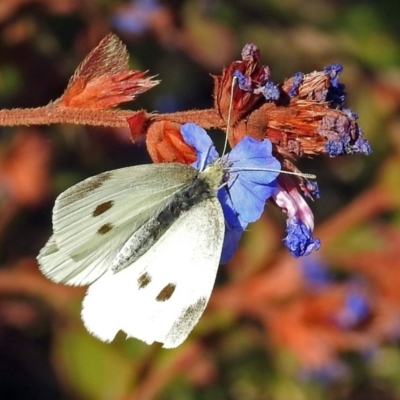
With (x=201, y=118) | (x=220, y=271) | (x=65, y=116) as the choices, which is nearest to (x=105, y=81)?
(x=65, y=116)

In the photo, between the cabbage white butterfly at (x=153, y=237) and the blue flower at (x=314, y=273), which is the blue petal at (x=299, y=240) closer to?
the cabbage white butterfly at (x=153, y=237)

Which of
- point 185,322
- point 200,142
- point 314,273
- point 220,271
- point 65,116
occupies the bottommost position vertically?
point 314,273

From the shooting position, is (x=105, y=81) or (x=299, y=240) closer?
(x=299, y=240)

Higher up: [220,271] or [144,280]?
[144,280]

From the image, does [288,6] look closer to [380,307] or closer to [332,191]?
[332,191]

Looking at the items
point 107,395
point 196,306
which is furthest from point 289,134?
point 107,395

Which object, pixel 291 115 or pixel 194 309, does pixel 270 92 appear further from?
pixel 194 309

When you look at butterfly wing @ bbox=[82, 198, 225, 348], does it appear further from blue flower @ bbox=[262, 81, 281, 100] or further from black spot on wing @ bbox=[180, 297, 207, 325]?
blue flower @ bbox=[262, 81, 281, 100]
